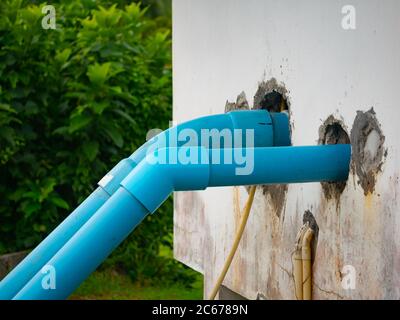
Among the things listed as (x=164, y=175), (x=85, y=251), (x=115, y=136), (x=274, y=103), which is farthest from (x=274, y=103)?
(x=115, y=136)

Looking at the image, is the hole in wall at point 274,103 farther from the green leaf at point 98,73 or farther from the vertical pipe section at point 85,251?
the green leaf at point 98,73

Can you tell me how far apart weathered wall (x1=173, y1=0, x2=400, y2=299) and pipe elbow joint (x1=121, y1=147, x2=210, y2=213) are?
22.3 inches

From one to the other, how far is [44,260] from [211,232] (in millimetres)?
1728

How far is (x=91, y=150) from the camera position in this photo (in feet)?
23.2

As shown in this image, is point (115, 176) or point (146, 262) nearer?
point (115, 176)

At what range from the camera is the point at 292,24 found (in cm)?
388

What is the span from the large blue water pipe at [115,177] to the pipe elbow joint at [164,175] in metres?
0.34

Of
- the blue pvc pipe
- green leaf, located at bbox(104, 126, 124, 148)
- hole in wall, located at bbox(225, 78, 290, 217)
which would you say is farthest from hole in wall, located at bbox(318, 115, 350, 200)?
green leaf, located at bbox(104, 126, 124, 148)

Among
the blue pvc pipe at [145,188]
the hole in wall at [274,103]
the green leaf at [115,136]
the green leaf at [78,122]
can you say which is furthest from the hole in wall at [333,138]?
the green leaf at [115,136]

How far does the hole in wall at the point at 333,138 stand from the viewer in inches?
138

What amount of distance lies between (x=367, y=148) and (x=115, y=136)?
13.3 ft

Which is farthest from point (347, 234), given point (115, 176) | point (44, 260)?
point (44, 260)

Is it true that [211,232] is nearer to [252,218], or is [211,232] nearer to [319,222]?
[252,218]
